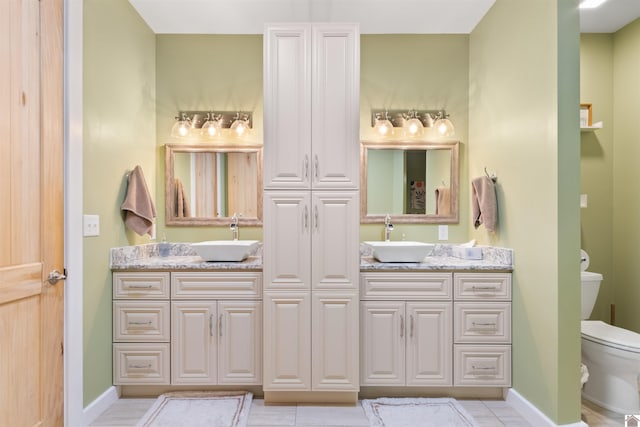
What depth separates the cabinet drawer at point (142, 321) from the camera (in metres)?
2.46

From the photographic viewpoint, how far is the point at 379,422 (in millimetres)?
2219

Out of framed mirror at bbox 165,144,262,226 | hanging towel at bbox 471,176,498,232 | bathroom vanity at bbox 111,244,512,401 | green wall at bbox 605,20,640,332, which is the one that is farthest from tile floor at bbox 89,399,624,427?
framed mirror at bbox 165,144,262,226

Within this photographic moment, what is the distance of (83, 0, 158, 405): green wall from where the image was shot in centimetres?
221

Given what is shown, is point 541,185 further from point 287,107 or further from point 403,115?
point 287,107

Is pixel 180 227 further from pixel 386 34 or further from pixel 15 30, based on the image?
pixel 386 34

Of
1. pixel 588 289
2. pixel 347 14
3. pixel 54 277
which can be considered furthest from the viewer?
pixel 347 14

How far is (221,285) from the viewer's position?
249 centimetres

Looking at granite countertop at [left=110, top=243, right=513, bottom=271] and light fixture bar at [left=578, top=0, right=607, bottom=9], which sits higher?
light fixture bar at [left=578, top=0, right=607, bottom=9]

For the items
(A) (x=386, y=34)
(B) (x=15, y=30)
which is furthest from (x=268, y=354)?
(A) (x=386, y=34)

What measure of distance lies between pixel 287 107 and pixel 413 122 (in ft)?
3.73

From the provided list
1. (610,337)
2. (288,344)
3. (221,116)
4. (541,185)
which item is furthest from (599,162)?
(221,116)

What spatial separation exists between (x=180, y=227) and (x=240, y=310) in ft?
3.27

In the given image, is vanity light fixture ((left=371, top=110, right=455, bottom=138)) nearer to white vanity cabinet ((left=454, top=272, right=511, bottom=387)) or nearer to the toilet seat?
white vanity cabinet ((left=454, top=272, right=511, bottom=387))

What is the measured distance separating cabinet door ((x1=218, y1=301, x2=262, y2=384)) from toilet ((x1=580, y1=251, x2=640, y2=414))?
6.68 ft
